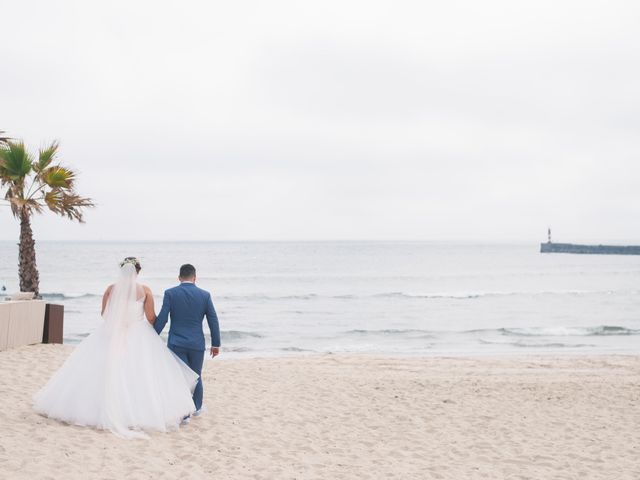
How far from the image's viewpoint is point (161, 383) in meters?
7.08

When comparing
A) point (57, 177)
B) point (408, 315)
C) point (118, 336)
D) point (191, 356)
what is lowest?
point (408, 315)

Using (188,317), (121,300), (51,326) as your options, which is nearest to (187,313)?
(188,317)

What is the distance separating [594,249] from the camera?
123 m

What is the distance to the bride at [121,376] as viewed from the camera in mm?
6801

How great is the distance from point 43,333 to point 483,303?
30957 mm

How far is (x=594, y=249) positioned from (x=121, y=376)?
128532 millimetres

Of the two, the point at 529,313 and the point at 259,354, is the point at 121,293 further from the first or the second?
the point at 529,313

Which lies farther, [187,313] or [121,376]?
[187,313]

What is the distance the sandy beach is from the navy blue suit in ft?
2.94

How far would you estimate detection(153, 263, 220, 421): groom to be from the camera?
23.9 feet

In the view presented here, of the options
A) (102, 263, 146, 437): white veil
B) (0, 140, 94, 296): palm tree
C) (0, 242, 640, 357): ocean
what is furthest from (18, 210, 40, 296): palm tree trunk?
(102, 263, 146, 437): white veil

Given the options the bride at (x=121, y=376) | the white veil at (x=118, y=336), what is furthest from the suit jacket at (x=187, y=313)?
the white veil at (x=118, y=336)

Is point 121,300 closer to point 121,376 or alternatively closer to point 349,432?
point 121,376

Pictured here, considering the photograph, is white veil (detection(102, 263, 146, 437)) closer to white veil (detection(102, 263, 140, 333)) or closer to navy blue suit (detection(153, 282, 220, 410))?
white veil (detection(102, 263, 140, 333))
